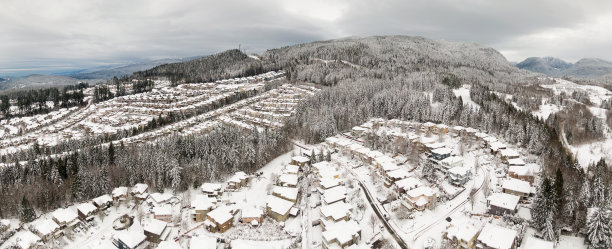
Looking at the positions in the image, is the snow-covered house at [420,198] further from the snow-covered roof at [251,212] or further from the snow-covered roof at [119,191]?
the snow-covered roof at [119,191]

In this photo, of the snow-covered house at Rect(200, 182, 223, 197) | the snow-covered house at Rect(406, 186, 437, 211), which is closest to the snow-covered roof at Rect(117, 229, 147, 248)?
the snow-covered house at Rect(200, 182, 223, 197)

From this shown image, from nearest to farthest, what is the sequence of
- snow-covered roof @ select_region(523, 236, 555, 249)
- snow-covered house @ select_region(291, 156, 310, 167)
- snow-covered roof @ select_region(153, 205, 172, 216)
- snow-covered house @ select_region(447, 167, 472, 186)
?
snow-covered roof @ select_region(523, 236, 555, 249), snow-covered roof @ select_region(153, 205, 172, 216), snow-covered house @ select_region(447, 167, 472, 186), snow-covered house @ select_region(291, 156, 310, 167)

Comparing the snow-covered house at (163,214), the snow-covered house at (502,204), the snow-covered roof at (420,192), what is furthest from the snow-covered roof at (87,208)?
the snow-covered house at (502,204)

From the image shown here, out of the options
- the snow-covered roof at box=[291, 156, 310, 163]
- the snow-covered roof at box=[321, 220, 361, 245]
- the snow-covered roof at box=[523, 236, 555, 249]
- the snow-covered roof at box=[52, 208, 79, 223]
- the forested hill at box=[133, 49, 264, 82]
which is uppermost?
the forested hill at box=[133, 49, 264, 82]

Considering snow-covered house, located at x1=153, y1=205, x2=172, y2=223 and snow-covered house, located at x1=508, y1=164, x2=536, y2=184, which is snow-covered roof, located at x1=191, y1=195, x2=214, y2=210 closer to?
snow-covered house, located at x1=153, y1=205, x2=172, y2=223

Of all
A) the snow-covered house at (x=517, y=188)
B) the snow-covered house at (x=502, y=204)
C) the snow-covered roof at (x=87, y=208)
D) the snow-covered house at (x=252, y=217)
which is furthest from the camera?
the snow-covered roof at (x=87, y=208)
